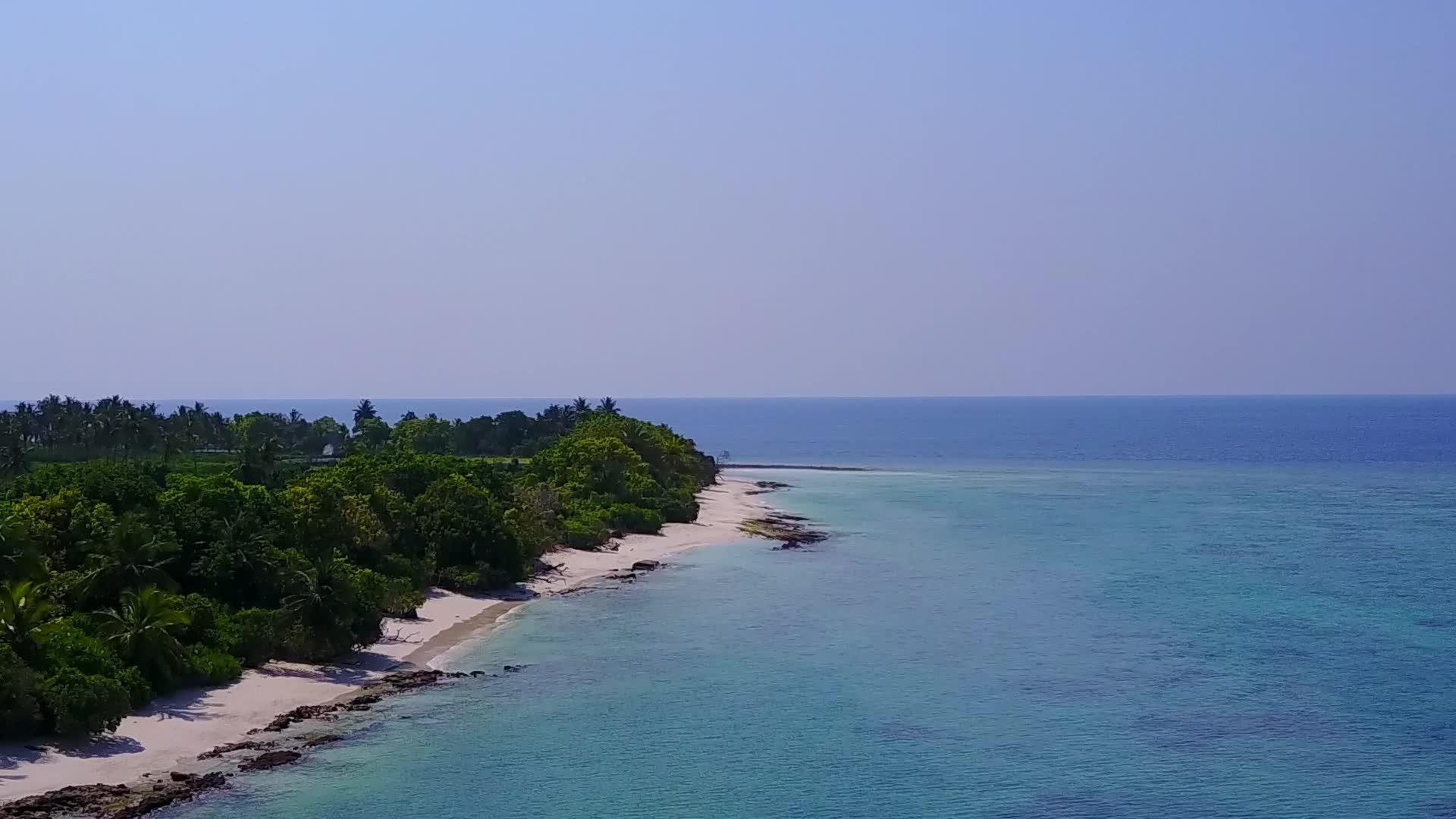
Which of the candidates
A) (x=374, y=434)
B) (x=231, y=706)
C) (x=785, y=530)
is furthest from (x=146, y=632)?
(x=374, y=434)

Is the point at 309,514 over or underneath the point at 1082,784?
over

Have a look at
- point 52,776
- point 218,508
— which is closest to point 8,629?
point 52,776

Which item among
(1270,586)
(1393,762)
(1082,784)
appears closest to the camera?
(1082,784)

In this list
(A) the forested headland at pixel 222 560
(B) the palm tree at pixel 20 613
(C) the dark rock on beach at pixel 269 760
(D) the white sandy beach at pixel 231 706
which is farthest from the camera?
(A) the forested headland at pixel 222 560

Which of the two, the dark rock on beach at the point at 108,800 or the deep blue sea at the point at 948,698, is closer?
the dark rock on beach at the point at 108,800

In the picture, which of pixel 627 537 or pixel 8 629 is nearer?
pixel 8 629

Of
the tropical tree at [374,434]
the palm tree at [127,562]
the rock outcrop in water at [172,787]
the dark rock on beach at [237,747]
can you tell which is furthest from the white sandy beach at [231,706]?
the tropical tree at [374,434]

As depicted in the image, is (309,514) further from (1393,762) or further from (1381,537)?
(1381,537)

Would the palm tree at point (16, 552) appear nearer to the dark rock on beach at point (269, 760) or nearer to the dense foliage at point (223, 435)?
the dark rock on beach at point (269, 760)
